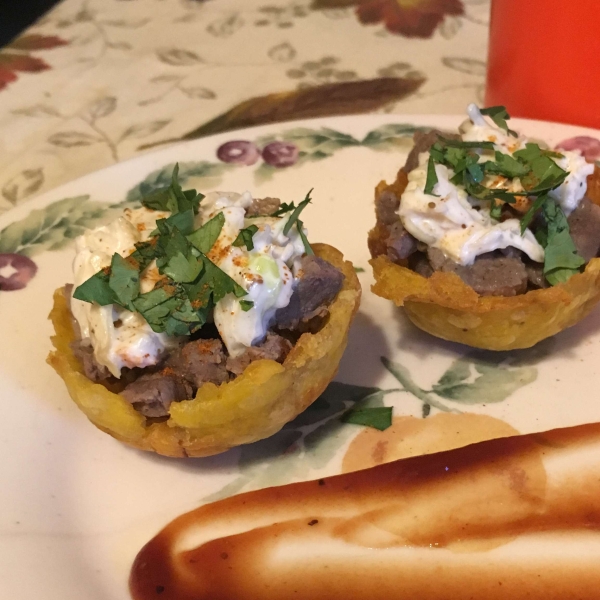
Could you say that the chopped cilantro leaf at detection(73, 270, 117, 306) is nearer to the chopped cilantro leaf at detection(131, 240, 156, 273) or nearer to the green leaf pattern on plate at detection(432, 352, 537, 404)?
the chopped cilantro leaf at detection(131, 240, 156, 273)

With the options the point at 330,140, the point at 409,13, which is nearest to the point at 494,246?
the point at 330,140

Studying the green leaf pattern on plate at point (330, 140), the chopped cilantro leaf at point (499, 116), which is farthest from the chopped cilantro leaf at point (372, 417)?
the green leaf pattern on plate at point (330, 140)

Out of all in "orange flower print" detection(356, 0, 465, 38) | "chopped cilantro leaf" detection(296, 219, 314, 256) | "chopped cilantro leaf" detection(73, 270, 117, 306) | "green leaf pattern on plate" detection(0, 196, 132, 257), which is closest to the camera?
"chopped cilantro leaf" detection(73, 270, 117, 306)

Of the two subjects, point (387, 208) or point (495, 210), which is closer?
point (495, 210)

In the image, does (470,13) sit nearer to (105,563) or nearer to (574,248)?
(574,248)

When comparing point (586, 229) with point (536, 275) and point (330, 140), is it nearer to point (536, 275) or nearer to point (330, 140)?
point (536, 275)

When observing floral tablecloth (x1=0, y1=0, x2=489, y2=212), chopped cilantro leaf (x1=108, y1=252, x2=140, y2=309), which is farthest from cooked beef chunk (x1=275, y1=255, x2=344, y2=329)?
floral tablecloth (x1=0, y1=0, x2=489, y2=212)

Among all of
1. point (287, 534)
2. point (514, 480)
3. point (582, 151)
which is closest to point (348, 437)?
point (287, 534)

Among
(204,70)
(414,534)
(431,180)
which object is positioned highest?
(431,180)
